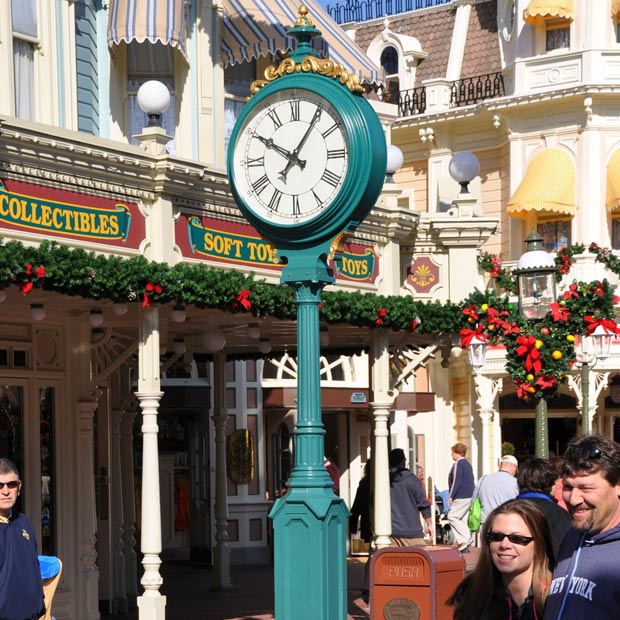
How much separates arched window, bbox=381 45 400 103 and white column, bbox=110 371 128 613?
20.3 m

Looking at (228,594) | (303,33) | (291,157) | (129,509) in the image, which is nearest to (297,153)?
(291,157)

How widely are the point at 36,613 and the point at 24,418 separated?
18.7 feet

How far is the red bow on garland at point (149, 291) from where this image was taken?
11773 millimetres

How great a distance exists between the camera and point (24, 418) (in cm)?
1325

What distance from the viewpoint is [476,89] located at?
111ft

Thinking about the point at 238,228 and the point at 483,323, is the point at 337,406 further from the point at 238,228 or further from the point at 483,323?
the point at 238,228

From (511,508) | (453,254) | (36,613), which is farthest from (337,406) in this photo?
(511,508)

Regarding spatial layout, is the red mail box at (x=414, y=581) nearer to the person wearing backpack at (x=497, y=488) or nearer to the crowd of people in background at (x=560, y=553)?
the person wearing backpack at (x=497, y=488)

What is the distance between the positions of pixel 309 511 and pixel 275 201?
1.87 metres

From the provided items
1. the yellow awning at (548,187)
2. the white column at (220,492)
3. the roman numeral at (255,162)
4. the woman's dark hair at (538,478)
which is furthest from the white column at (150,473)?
the yellow awning at (548,187)

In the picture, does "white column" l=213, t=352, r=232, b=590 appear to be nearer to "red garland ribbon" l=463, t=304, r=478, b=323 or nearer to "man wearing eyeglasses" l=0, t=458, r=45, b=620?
"red garland ribbon" l=463, t=304, r=478, b=323

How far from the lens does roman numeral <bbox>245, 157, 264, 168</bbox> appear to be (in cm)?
949

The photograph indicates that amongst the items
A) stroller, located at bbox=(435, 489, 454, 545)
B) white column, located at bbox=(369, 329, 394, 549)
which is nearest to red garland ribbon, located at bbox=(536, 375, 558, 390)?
white column, located at bbox=(369, 329, 394, 549)

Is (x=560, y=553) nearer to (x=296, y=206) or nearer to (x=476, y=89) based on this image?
(x=296, y=206)
